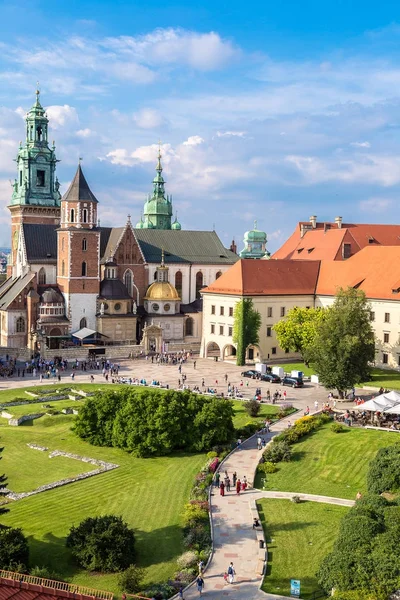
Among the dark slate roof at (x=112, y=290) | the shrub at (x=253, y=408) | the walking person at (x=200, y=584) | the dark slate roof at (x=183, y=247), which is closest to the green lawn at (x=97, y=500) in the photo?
the walking person at (x=200, y=584)

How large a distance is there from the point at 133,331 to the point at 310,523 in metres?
56.1

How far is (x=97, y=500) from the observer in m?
36.5

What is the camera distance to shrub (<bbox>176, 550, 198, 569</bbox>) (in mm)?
28281

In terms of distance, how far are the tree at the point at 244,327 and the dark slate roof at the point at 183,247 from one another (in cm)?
2370

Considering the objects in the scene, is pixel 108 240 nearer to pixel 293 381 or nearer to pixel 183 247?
pixel 183 247

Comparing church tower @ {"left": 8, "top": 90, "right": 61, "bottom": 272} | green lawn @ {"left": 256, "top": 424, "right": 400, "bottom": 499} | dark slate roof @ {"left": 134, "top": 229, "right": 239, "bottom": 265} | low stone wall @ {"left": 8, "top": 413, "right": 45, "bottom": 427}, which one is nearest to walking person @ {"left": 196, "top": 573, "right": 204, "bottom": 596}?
green lawn @ {"left": 256, "top": 424, "right": 400, "bottom": 499}

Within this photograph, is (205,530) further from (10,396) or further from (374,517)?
(10,396)

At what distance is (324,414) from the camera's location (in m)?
49.4

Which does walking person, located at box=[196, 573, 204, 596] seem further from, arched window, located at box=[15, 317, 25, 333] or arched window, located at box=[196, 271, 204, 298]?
arched window, located at box=[196, 271, 204, 298]

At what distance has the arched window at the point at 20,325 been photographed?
83.1 metres

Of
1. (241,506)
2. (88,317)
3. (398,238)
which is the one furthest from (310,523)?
(398,238)

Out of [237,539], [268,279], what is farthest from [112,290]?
[237,539]

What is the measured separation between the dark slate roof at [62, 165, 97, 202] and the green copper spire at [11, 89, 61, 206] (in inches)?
854

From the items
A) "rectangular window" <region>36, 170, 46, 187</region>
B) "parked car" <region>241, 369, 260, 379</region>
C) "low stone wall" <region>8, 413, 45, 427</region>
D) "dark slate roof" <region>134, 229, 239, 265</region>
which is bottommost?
"low stone wall" <region>8, 413, 45, 427</region>
